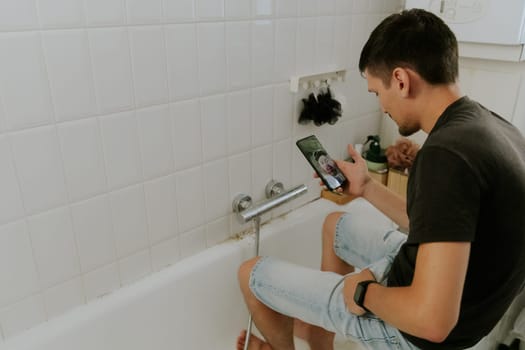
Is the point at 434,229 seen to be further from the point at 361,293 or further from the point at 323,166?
the point at 323,166

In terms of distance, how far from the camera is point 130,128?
3.81ft

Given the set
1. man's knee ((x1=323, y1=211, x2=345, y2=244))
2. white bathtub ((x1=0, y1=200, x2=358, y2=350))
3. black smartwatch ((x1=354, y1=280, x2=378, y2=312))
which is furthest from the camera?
man's knee ((x1=323, y1=211, x2=345, y2=244))

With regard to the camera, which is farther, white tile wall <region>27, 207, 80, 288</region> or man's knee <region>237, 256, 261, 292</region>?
man's knee <region>237, 256, 261, 292</region>

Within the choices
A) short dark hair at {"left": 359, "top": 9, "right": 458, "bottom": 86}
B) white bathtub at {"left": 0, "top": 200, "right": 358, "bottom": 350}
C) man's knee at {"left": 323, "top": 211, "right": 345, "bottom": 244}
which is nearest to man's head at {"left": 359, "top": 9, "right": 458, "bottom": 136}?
short dark hair at {"left": 359, "top": 9, "right": 458, "bottom": 86}

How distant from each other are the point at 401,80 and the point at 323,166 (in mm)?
412

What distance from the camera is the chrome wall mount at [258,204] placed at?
1.43 meters

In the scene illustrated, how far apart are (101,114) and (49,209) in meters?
0.25

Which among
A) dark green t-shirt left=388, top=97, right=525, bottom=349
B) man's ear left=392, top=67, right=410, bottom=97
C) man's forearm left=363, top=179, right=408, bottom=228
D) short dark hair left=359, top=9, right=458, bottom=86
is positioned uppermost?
short dark hair left=359, top=9, right=458, bottom=86

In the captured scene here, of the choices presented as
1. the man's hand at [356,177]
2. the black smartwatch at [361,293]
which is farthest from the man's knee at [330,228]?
the black smartwatch at [361,293]

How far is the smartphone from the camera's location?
1.26 m

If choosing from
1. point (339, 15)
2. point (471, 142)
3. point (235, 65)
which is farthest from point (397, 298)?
point (339, 15)

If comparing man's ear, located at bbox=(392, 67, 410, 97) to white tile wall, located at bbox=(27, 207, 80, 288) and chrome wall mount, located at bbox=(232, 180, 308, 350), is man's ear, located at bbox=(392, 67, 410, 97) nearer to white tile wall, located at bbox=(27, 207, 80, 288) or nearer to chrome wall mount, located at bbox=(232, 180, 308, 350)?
chrome wall mount, located at bbox=(232, 180, 308, 350)

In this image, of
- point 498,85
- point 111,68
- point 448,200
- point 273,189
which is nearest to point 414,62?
point 448,200

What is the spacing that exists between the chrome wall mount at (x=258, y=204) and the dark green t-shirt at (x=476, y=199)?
0.57 meters
